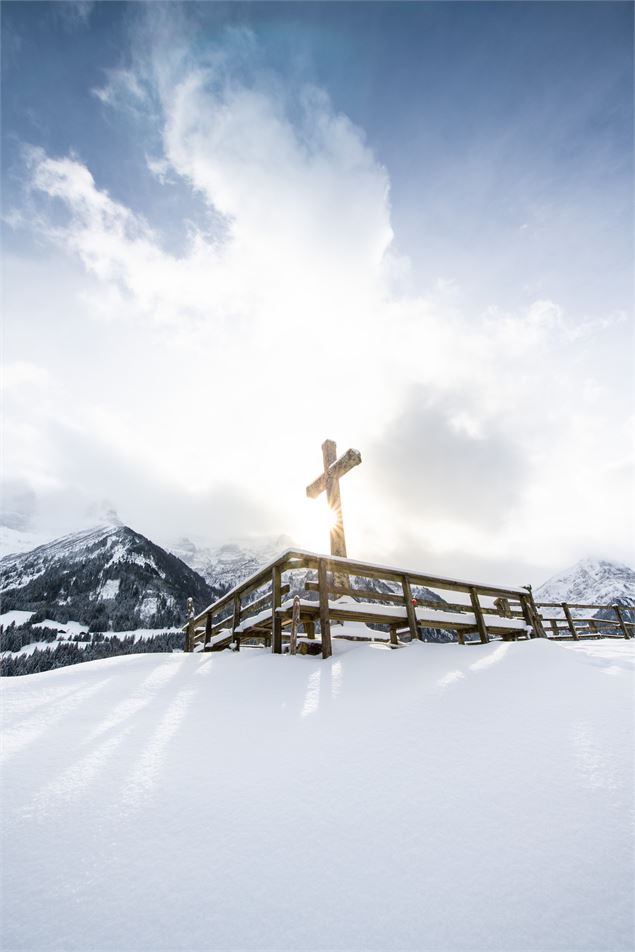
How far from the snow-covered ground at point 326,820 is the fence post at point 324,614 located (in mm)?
1363

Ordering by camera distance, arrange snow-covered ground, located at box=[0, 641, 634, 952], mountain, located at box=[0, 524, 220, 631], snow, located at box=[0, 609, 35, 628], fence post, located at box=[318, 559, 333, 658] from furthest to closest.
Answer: mountain, located at box=[0, 524, 220, 631] < snow, located at box=[0, 609, 35, 628] < fence post, located at box=[318, 559, 333, 658] < snow-covered ground, located at box=[0, 641, 634, 952]

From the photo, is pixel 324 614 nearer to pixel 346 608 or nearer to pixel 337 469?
pixel 346 608

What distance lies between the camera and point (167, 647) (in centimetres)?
6356

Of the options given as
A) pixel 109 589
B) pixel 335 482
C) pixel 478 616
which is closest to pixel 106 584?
pixel 109 589

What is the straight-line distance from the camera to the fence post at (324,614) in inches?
228

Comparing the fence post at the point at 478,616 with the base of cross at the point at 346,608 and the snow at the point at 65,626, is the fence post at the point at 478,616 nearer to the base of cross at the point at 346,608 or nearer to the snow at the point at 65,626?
the base of cross at the point at 346,608

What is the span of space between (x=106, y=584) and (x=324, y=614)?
120 meters

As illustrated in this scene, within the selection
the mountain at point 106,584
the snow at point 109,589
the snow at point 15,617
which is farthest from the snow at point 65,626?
the snow at point 109,589

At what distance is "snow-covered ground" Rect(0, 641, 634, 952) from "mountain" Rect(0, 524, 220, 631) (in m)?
94.8

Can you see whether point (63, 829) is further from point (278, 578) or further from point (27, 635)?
Answer: point (27, 635)

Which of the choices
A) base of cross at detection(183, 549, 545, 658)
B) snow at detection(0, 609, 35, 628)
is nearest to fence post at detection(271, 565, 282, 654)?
base of cross at detection(183, 549, 545, 658)

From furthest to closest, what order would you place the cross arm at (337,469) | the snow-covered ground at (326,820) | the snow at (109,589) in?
1. the snow at (109,589)
2. the cross arm at (337,469)
3. the snow-covered ground at (326,820)

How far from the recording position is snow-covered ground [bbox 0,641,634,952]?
178cm

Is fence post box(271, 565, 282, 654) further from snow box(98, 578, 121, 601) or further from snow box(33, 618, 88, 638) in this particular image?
snow box(98, 578, 121, 601)
